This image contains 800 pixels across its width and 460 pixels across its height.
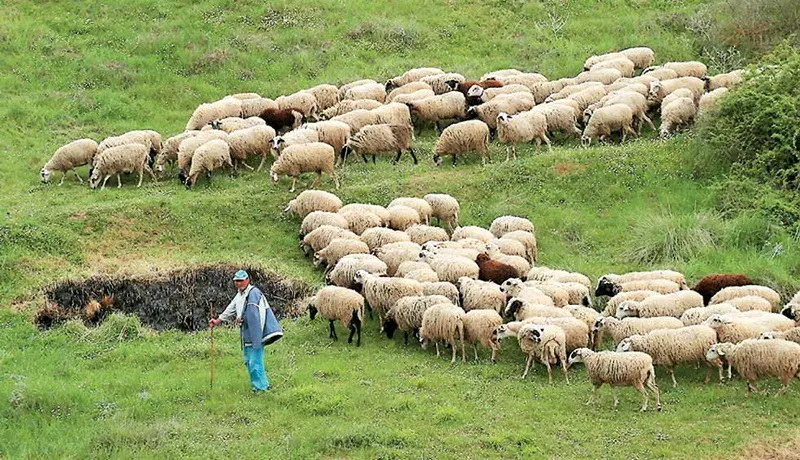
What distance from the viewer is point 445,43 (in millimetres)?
32094

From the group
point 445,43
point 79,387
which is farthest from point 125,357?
point 445,43

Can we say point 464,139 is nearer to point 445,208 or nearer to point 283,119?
point 445,208

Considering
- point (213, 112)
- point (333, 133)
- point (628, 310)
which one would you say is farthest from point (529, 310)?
point (213, 112)

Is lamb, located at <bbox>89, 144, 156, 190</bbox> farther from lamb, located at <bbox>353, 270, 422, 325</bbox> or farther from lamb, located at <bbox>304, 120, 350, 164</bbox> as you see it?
lamb, located at <bbox>353, 270, 422, 325</bbox>

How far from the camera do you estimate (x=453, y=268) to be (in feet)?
60.1

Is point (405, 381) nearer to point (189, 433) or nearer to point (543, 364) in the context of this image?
point (543, 364)

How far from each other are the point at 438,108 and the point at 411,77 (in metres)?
3.09

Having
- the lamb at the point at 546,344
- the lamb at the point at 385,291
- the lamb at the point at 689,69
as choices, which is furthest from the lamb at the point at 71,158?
the lamb at the point at 689,69

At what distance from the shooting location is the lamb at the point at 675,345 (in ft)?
48.9

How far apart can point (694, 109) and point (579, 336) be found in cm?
1045

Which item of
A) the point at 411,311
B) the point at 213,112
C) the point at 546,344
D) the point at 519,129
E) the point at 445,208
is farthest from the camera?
the point at 213,112

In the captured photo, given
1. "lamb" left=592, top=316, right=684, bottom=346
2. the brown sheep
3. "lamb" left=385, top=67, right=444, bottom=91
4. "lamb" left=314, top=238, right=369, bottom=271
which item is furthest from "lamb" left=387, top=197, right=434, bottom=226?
"lamb" left=385, top=67, right=444, bottom=91

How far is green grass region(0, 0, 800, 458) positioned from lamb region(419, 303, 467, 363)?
0.33m

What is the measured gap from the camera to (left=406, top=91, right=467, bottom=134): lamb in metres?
25.7
